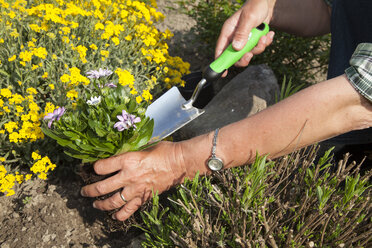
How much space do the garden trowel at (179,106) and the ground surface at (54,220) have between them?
2.09 feet

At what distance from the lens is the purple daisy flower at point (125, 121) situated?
1.62 m

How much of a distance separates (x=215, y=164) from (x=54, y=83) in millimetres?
1241

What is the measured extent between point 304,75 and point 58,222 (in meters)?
2.66

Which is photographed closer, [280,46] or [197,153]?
[197,153]

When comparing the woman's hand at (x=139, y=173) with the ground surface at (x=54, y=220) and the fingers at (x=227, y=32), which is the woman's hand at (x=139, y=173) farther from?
the fingers at (x=227, y=32)

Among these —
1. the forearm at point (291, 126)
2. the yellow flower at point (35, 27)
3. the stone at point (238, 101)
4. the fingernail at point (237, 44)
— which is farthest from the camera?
the stone at point (238, 101)

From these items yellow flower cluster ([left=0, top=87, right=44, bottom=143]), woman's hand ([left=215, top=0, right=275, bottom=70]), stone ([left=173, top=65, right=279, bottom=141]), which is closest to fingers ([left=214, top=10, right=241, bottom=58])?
woman's hand ([left=215, top=0, right=275, bottom=70])

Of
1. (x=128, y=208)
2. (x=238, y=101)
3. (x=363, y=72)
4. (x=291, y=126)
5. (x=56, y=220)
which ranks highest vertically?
(x=363, y=72)

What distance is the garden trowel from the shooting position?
1.92 metres

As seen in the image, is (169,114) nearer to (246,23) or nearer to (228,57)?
(228,57)

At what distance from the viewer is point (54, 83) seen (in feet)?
7.54

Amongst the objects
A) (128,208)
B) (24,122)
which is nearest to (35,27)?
(24,122)

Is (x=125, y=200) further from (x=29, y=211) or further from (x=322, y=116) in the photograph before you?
(x=322, y=116)

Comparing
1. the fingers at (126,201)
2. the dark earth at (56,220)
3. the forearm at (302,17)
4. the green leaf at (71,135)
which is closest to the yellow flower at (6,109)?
the dark earth at (56,220)
